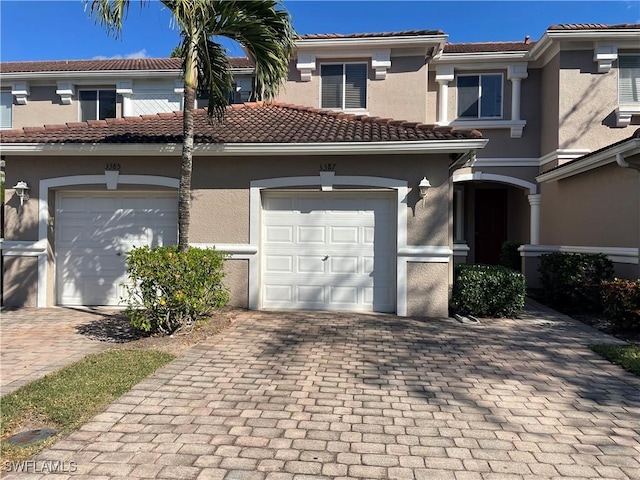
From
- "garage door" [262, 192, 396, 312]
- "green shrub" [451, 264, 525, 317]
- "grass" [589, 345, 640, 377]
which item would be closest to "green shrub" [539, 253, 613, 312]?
"green shrub" [451, 264, 525, 317]

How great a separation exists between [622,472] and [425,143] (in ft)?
19.1

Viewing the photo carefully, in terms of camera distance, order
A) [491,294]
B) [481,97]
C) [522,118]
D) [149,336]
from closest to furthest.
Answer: [149,336]
[491,294]
[522,118]
[481,97]

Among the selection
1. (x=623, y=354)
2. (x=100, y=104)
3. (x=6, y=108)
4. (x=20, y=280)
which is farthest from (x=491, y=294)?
(x=6, y=108)

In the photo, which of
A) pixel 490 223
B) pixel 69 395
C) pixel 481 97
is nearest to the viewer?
pixel 69 395

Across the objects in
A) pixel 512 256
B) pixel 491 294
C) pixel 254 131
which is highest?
pixel 254 131

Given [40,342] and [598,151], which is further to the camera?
[598,151]

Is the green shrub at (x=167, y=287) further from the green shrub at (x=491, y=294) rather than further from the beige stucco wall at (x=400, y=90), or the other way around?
the beige stucco wall at (x=400, y=90)

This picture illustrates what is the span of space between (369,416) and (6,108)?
56.8 feet

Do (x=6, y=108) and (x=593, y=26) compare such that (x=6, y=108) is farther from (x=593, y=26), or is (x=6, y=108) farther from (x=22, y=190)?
(x=593, y=26)

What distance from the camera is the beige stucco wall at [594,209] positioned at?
328 inches

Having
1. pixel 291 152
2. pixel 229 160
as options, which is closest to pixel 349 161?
pixel 291 152

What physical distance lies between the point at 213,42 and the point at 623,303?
26.4 feet

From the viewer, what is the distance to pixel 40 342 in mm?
6262

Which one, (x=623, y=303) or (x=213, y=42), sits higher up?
(x=213, y=42)
